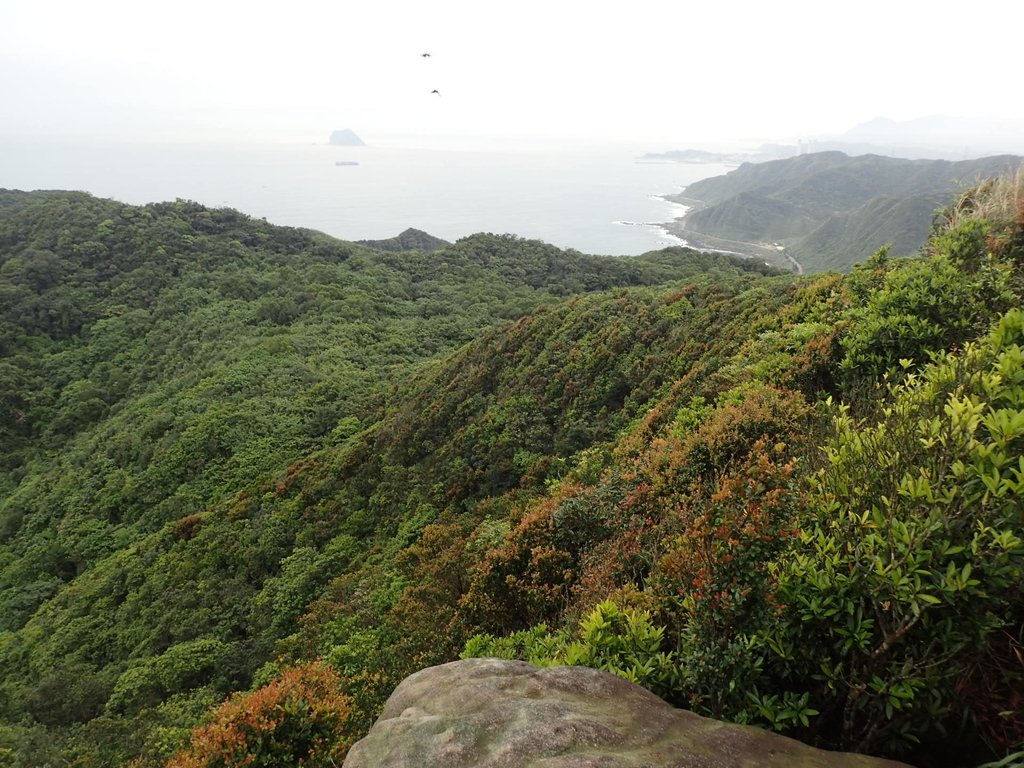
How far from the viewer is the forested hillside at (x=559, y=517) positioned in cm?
268

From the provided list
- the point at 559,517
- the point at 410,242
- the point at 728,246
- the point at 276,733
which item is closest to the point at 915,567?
the point at 559,517

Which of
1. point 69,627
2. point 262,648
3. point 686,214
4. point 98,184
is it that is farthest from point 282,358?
point 98,184

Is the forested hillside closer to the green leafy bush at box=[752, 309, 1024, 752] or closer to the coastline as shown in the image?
the green leafy bush at box=[752, 309, 1024, 752]

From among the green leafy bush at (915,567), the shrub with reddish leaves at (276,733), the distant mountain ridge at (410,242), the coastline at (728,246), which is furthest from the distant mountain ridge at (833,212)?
the shrub with reddish leaves at (276,733)

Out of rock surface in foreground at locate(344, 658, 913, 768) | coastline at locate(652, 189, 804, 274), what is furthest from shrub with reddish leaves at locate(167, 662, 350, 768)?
coastline at locate(652, 189, 804, 274)

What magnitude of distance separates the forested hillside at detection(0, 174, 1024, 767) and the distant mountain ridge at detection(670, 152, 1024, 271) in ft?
→ 309

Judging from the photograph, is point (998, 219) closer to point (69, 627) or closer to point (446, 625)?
point (446, 625)

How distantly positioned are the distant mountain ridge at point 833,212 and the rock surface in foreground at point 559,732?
10394cm

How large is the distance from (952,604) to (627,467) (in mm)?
5354

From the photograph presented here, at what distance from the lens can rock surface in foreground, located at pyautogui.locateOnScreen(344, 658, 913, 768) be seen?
2.75 meters

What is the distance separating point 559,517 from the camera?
23.1 feet

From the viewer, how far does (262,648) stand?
1104 cm

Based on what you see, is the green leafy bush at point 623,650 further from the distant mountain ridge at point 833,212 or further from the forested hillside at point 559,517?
the distant mountain ridge at point 833,212

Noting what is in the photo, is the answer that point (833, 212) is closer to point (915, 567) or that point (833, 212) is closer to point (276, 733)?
point (915, 567)
